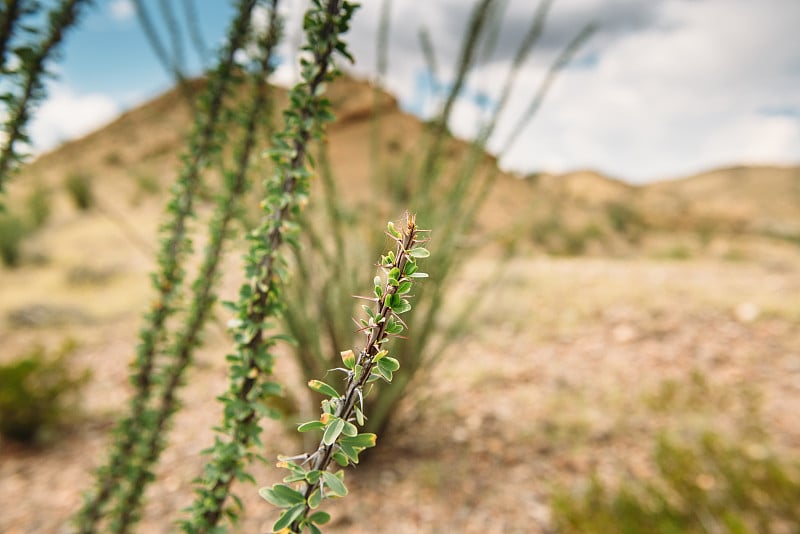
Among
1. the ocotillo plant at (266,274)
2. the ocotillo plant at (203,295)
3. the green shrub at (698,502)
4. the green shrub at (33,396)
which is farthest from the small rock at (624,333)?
the green shrub at (33,396)

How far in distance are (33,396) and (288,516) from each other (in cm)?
311

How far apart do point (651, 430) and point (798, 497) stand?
0.95 metres

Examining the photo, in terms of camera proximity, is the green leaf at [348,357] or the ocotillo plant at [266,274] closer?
the green leaf at [348,357]

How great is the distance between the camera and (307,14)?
2.45 ft

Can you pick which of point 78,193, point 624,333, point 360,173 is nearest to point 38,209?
point 78,193

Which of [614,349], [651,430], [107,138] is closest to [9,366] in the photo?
[651,430]

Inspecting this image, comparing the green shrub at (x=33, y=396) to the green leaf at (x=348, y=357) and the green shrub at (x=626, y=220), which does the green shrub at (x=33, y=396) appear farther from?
the green shrub at (x=626, y=220)

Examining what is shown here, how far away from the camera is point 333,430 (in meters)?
0.48

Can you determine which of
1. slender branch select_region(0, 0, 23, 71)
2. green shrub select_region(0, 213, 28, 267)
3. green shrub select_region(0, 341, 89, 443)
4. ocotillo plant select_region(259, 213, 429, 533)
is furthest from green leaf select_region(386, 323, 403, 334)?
green shrub select_region(0, 213, 28, 267)

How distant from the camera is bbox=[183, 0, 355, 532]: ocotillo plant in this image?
0.77 m

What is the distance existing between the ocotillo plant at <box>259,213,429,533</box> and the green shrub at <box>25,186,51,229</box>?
429 inches

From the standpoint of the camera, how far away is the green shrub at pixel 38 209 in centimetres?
903

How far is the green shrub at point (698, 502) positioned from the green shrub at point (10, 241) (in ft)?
26.8

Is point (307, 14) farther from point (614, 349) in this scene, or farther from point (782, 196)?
point (782, 196)
